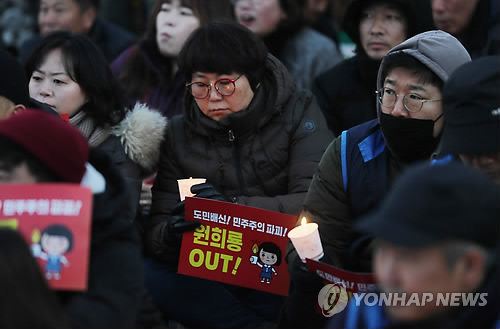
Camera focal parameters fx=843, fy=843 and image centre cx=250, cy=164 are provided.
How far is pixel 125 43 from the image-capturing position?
23.9 ft

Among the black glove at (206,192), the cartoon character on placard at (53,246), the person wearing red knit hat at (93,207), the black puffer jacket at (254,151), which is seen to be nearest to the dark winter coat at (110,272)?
the person wearing red knit hat at (93,207)

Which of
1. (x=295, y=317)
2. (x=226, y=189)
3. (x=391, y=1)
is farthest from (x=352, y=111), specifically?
(x=295, y=317)

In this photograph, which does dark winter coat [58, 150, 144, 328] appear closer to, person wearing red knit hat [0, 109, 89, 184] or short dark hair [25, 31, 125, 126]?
person wearing red knit hat [0, 109, 89, 184]

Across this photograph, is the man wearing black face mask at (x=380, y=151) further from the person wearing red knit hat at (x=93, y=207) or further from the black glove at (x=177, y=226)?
the person wearing red knit hat at (x=93, y=207)

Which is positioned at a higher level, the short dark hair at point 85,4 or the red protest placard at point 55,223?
the short dark hair at point 85,4

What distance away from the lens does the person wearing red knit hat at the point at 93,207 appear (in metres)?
2.93

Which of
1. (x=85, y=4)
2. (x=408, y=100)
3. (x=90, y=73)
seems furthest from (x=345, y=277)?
(x=85, y=4)

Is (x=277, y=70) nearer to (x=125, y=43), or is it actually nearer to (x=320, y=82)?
(x=320, y=82)

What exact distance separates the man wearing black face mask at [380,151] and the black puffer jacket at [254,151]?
0.64 meters

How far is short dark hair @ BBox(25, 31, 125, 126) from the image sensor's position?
5078mm

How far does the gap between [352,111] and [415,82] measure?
162cm

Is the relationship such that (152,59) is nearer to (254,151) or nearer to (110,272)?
(254,151)

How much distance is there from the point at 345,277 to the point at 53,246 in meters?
1.24

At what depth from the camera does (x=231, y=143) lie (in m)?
4.79
